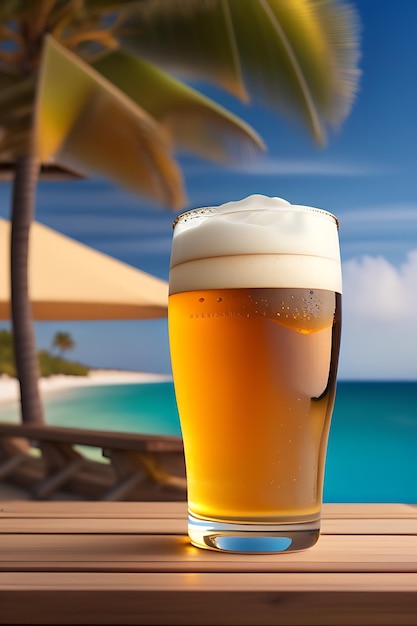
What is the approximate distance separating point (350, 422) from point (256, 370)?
2711 centimetres

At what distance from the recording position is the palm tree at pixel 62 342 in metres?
33.6

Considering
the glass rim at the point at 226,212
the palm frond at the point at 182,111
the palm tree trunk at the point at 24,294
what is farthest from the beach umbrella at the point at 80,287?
the glass rim at the point at 226,212

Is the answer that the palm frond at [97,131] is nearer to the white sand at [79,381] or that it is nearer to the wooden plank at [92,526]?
the wooden plank at [92,526]

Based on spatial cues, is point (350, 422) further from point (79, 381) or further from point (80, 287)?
point (80, 287)

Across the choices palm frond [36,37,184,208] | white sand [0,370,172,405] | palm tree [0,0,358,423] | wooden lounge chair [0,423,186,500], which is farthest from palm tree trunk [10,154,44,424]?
white sand [0,370,172,405]

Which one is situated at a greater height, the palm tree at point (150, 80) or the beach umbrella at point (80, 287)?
the palm tree at point (150, 80)

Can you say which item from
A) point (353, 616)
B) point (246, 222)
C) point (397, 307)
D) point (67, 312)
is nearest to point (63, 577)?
point (353, 616)

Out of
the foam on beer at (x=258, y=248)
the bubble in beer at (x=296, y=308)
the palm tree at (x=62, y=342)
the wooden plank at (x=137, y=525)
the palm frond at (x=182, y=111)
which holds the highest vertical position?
the foam on beer at (x=258, y=248)

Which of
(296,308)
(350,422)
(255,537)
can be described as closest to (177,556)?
(255,537)

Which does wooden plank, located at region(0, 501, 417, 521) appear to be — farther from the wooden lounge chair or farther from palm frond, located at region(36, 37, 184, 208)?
palm frond, located at region(36, 37, 184, 208)

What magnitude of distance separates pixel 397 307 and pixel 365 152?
23.3 feet

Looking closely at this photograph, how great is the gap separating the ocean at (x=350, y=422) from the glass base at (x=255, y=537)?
12234mm

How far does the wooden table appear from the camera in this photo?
0.47m

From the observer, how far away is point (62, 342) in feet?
110
